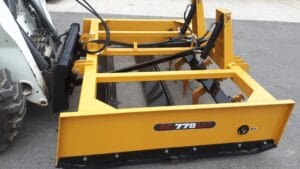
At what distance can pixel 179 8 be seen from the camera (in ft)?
24.5

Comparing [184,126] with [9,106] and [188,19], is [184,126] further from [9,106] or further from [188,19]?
[188,19]

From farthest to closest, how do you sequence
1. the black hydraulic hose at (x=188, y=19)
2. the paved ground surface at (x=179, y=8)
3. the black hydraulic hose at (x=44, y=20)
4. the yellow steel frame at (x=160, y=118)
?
the paved ground surface at (x=179, y=8) < the black hydraulic hose at (x=188, y=19) < the black hydraulic hose at (x=44, y=20) < the yellow steel frame at (x=160, y=118)

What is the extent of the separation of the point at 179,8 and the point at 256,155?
5.42 meters

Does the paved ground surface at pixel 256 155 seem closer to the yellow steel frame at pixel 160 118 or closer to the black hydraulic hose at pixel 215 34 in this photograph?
the yellow steel frame at pixel 160 118

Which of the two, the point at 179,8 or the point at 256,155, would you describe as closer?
the point at 256,155

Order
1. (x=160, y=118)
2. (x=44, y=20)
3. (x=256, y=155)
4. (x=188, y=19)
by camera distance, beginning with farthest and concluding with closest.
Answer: (x=188, y=19)
(x=44, y=20)
(x=256, y=155)
(x=160, y=118)

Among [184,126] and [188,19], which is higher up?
[188,19]

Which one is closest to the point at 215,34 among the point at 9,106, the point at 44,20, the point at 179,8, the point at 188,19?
the point at 188,19

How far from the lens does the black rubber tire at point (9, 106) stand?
2133 millimetres

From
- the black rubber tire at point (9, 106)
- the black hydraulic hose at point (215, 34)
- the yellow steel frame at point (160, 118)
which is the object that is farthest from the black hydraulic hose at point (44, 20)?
the black hydraulic hose at point (215, 34)

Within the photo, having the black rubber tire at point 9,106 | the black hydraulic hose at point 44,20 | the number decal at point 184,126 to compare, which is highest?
the black hydraulic hose at point 44,20

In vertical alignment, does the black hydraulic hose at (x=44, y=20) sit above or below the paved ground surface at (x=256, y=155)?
above

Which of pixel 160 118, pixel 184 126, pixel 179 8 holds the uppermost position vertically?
pixel 160 118

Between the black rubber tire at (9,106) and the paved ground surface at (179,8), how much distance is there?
442cm
